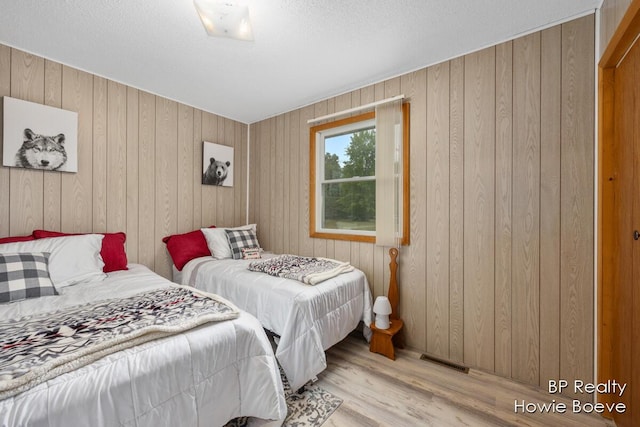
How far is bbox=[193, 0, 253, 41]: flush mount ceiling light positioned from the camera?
1549mm

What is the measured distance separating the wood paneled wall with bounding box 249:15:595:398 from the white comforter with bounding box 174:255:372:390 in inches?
16.7

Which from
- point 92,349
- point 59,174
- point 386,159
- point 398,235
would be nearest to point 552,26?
point 386,159

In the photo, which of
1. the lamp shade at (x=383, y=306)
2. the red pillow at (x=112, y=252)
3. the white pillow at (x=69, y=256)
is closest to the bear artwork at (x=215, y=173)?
the red pillow at (x=112, y=252)

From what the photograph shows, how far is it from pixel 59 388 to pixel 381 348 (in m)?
2.01

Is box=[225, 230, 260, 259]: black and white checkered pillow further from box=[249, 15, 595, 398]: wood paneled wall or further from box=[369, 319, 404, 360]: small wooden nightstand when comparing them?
box=[369, 319, 404, 360]: small wooden nightstand

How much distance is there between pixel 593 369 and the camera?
65.1 inches

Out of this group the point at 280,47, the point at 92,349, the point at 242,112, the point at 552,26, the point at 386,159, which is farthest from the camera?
the point at 242,112

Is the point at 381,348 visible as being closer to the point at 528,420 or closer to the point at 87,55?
the point at 528,420

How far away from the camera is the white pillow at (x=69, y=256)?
5.85ft

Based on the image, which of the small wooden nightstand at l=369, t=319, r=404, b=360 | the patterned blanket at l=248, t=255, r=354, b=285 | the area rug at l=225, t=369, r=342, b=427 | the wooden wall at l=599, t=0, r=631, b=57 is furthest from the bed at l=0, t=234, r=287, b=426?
the wooden wall at l=599, t=0, r=631, b=57

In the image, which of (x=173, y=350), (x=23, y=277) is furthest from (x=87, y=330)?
(x=23, y=277)

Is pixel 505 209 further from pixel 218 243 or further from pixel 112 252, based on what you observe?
pixel 112 252

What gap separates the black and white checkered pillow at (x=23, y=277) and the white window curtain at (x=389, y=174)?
2379 millimetres

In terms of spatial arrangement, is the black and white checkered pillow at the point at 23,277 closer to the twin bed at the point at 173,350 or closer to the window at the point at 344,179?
the twin bed at the point at 173,350
